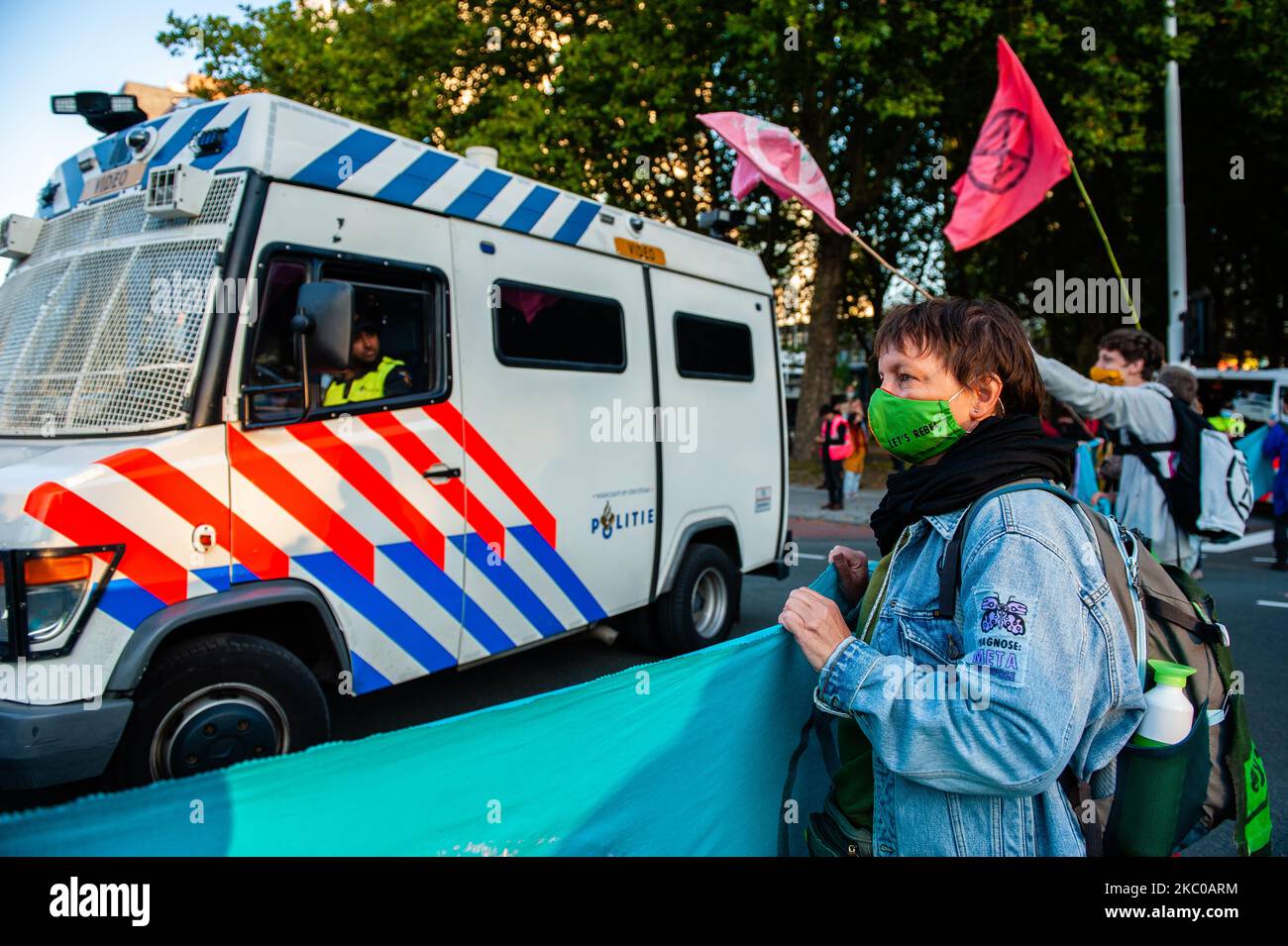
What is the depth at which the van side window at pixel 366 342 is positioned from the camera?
12.3 ft

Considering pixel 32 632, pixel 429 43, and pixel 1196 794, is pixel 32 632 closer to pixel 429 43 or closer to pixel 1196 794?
pixel 1196 794

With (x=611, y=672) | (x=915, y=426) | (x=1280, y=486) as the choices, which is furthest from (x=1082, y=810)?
(x=1280, y=486)

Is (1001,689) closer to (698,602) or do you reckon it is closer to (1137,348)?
(1137,348)

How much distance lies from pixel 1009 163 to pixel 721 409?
3.13 m

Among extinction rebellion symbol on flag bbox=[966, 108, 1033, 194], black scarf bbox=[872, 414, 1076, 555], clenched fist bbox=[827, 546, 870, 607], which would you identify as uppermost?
extinction rebellion symbol on flag bbox=[966, 108, 1033, 194]

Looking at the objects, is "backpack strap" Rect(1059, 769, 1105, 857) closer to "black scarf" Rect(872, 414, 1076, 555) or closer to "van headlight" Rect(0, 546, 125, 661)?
"black scarf" Rect(872, 414, 1076, 555)

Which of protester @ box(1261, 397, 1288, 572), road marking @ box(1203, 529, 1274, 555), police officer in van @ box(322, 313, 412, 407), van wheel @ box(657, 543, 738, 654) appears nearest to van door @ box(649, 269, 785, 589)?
van wheel @ box(657, 543, 738, 654)

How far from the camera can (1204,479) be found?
4.59m

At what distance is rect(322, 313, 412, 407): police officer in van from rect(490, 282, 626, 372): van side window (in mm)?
638

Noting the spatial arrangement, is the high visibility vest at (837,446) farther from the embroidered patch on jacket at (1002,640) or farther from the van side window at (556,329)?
the embroidered patch on jacket at (1002,640)

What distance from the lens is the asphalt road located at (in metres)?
4.18

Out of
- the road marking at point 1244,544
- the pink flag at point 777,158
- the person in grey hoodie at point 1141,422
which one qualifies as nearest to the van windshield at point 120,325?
the pink flag at point 777,158

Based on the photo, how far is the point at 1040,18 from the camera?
14984 millimetres

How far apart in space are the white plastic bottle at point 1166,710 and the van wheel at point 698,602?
467 centimetres
